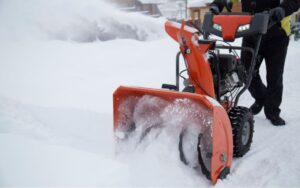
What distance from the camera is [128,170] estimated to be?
2.51m

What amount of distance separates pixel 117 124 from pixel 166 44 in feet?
21.9

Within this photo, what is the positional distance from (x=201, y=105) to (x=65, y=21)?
6652 millimetres

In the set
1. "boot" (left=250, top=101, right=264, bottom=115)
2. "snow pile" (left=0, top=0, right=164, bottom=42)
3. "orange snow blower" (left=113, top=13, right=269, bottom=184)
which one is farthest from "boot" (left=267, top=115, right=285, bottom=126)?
"snow pile" (left=0, top=0, right=164, bottom=42)

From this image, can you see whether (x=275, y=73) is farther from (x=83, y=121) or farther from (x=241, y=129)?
(x=83, y=121)

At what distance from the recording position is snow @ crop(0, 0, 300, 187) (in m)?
2.44

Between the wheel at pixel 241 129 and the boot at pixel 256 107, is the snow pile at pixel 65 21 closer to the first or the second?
the boot at pixel 256 107

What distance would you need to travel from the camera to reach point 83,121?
11.5 ft

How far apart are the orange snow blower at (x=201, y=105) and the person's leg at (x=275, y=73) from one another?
2.69 ft

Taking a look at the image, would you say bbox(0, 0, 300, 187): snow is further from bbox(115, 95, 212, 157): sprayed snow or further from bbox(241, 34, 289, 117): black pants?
bbox(241, 34, 289, 117): black pants

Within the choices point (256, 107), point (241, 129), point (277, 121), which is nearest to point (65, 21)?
point (256, 107)

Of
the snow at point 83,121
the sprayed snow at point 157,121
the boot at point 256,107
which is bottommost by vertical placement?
the boot at point 256,107

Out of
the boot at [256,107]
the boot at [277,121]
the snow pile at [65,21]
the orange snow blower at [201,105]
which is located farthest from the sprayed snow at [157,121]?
the snow pile at [65,21]

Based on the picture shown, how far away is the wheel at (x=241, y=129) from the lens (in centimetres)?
278

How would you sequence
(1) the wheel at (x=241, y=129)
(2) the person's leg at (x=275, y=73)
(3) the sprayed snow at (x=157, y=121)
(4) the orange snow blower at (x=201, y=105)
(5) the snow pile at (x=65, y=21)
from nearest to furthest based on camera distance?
(4) the orange snow blower at (x=201, y=105) → (3) the sprayed snow at (x=157, y=121) → (1) the wheel at (x=241, y=129) → (2) the person's leg at (x=275, y=73) → (5) the snow pile at (x=65, y=21)
